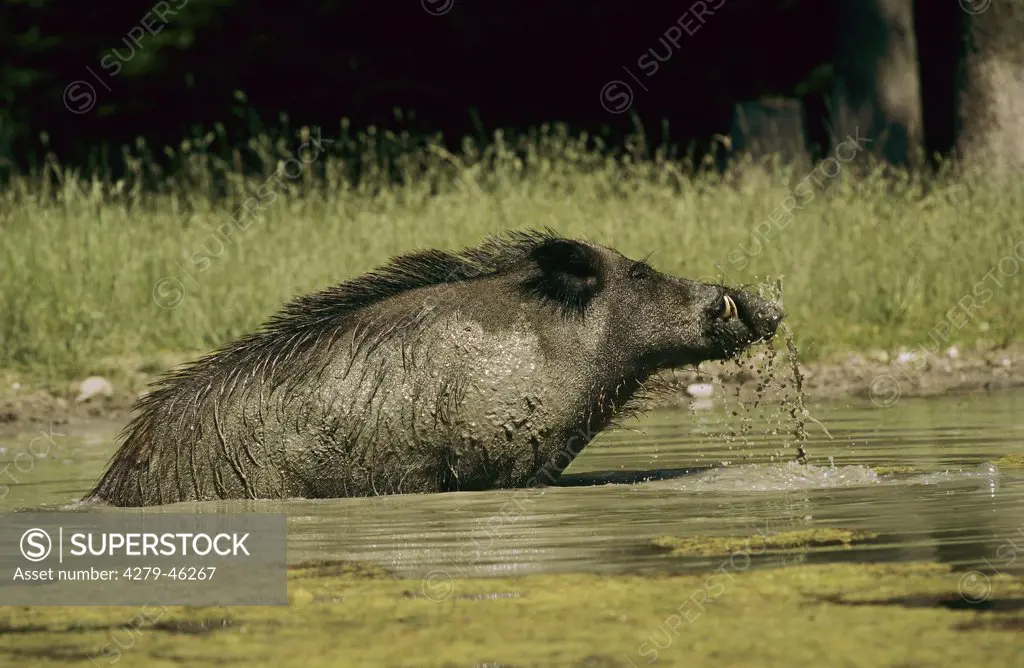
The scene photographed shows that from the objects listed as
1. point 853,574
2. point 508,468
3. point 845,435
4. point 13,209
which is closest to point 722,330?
point 508,468

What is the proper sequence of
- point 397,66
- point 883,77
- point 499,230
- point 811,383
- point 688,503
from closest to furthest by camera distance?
1. point 688,503
2. point 499,230
3. point 811,383
4. point 883,77
5. point 397,66

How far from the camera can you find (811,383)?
514 inches

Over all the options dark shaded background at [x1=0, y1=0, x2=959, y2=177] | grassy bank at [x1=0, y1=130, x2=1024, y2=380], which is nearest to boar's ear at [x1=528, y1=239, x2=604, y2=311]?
Result: grassy bank at [x1=0, y1=130, x2=1024, y2=380]

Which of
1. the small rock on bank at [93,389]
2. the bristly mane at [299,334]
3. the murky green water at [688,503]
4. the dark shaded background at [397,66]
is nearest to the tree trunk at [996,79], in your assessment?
the dark shaded background at [397,66]

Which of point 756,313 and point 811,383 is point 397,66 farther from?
point 756,313

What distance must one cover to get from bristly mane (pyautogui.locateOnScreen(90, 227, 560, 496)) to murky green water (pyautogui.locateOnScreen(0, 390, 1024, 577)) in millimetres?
517

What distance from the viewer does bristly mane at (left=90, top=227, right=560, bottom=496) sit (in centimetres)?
864

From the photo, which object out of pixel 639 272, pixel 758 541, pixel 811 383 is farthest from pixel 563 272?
pixel 811 383

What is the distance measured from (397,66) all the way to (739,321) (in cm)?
1501

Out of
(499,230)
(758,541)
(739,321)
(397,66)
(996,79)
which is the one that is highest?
(397,66)

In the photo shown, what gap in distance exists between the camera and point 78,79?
2231cm

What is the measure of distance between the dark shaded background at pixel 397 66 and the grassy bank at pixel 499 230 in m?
5.66

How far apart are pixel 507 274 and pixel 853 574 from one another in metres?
3.16

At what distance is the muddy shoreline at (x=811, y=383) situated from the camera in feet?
42.2
